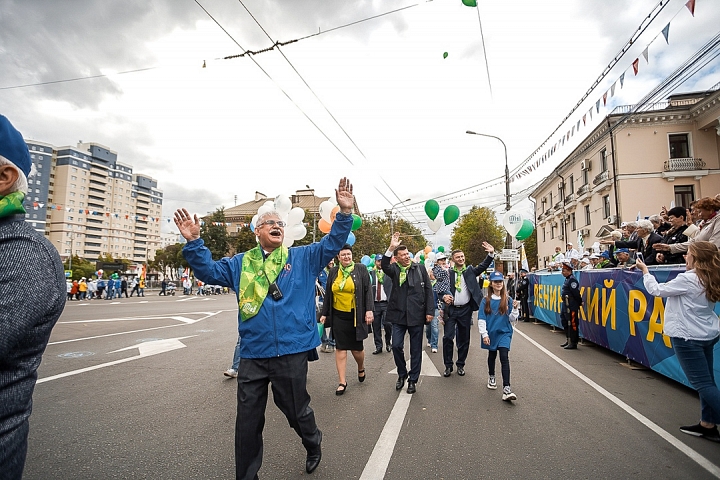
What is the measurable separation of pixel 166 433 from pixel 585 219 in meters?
38.5

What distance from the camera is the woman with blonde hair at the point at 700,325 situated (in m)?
3.84

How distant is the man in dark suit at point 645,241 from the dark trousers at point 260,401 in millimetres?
7093

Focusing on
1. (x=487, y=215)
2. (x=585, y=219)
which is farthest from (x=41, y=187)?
(x=585, y=219)

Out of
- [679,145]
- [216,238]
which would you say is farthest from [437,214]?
[216,238]

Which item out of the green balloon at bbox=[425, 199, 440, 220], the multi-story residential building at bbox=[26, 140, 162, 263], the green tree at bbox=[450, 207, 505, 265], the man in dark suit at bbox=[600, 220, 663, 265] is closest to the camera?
the man in dark suit at bbox=[600, 220, 663, 265]

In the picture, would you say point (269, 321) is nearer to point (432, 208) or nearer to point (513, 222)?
point (432, 208)

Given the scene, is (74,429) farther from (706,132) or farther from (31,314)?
(706,132)

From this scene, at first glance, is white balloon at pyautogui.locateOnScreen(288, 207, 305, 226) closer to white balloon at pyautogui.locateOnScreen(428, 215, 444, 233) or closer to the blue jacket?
white balloon at pyautogui.locateOnScreen(428, 215, 444, 233)

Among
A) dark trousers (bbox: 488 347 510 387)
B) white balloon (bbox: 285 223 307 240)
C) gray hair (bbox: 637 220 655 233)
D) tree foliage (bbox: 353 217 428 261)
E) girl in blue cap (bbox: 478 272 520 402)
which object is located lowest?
dark trousers (bbox: 488 347 510 387)

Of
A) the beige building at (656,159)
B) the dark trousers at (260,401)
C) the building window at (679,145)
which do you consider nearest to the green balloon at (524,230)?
the dark trousers at (260,401)

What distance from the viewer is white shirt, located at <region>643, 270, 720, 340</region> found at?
3.88 m

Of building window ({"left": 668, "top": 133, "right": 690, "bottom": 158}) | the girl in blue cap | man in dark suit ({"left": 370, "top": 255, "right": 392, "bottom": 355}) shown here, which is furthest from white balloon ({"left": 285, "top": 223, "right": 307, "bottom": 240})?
building window ({"left": 668, "top": 133, "right": 690, "bottom": 158})

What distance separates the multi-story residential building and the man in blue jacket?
329 feet

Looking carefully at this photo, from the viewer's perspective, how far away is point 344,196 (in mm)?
3221
